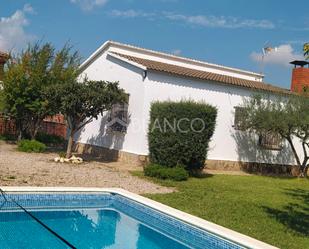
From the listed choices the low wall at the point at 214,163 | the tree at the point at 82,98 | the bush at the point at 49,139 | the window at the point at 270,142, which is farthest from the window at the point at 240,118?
the bush at the point at 49,139

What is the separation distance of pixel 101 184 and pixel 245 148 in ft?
33.5

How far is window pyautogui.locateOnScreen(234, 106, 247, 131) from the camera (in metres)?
19.2

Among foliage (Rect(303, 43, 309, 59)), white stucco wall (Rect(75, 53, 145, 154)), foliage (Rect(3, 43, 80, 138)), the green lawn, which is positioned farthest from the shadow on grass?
foliage (Rect(3, 43, 80, 138))

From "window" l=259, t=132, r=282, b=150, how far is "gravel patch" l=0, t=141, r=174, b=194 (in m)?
7.58

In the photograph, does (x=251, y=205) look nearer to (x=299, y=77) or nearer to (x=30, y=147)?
(x=30, y=147)

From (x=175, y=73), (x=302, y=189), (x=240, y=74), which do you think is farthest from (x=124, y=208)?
(x=240, y=74)

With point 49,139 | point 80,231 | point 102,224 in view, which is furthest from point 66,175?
point 49,139

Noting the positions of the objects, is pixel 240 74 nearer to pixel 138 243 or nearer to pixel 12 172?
pixel 12 172

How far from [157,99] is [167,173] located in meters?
4.45

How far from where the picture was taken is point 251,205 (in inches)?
422

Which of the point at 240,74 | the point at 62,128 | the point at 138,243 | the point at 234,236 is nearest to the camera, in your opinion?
the point at 234,236

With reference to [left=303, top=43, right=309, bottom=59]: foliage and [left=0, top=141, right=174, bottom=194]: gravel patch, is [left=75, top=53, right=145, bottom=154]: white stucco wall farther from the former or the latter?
[left=303, top=43, right=309, bottom=59]: foliage

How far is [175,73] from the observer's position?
1784cm

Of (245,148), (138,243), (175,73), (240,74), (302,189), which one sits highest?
(240,74)
